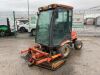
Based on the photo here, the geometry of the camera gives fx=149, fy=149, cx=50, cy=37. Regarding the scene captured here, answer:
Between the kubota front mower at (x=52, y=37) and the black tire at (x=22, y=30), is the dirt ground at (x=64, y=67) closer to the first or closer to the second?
the kubota front mower at (x=52, y=37)

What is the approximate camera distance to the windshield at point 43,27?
649cm

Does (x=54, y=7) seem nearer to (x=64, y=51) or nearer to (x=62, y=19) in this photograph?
(x=62, y=19)

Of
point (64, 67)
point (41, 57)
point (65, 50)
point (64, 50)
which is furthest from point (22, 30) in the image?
point (64, 67)

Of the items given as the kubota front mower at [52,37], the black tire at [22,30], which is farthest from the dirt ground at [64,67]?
the black tire at [22,30]

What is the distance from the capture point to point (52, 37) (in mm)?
6281

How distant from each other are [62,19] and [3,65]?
3.25 metres

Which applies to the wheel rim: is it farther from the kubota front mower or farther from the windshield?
the windshield

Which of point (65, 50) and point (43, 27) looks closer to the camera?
point (43, 27)

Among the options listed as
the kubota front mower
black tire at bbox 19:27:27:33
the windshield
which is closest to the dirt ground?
the kubota front mower

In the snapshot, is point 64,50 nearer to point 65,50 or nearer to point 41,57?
point 65,50

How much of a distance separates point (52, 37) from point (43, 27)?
861 mm

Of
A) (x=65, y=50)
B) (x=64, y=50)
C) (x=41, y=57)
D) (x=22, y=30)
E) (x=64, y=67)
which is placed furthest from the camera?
(x=22, y=30)

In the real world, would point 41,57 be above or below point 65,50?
below

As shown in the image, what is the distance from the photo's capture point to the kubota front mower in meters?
6.00
